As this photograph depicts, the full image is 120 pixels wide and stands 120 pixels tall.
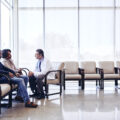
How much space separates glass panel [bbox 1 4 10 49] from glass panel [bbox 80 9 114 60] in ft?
8.95

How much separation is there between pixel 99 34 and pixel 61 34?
1375 mm

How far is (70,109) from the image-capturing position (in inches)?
163

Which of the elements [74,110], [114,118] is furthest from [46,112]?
[114,118]

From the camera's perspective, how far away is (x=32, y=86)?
536 cm

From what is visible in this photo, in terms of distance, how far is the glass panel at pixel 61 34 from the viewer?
795 cm

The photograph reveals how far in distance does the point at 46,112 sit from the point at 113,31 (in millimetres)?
4982

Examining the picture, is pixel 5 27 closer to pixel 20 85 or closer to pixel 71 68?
pixel 71 68

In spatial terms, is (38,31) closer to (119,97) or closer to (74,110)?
(119,97)

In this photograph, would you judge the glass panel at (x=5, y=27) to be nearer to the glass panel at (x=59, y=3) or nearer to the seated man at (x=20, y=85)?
the glass panel at (x=59, y=3)

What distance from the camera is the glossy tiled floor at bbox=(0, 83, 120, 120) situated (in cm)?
364

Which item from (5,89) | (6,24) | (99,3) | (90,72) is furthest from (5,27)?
(5,89)

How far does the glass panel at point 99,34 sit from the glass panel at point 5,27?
2.73 m

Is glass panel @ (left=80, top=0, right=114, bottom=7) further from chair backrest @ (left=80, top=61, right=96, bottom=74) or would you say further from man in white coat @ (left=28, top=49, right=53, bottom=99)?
man in white coat @ (left=28, top=49, right=53, bottom=99)

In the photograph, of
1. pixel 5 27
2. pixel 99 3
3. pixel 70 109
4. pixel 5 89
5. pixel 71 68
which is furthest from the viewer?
pixel 99 3
